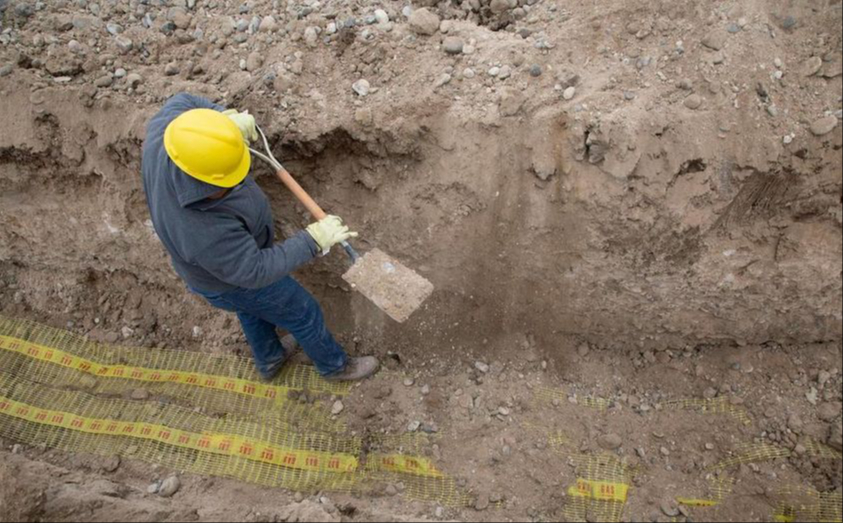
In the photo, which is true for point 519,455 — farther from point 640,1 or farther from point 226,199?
point 640,1

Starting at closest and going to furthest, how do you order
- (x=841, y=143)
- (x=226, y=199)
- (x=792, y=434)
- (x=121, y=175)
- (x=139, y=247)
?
(x=226, y=199)
(x=841, y=143)
(x=792, y=434)
(x=121, y=175)
(x=139, y=247)

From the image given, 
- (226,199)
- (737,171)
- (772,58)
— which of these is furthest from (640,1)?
(226,199)

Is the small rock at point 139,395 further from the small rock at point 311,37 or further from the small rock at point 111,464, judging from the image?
the small rock at point 311,37

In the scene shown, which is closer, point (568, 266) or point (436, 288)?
point (568, 266)

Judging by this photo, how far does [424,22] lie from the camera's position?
3.65 m

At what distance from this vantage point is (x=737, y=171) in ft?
10.6

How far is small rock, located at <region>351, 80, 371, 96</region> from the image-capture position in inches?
141

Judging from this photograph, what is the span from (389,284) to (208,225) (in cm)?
114

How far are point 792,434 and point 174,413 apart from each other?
3816 mm

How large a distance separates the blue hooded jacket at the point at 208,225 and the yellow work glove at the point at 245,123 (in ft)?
0.72

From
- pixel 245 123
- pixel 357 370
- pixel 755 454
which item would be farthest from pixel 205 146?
pixel 755 454

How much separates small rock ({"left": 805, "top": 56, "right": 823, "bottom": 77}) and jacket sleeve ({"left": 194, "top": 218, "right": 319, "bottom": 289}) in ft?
9.48

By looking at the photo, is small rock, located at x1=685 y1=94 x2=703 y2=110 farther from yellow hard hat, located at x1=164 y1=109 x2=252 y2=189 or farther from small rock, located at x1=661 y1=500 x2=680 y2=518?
yellow hard hat, located at x1=164 y1=109 x2=252 y2=189

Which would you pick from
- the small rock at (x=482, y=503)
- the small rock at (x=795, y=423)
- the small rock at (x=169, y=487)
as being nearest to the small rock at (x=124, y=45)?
the small rock at (x=169, y=487)
